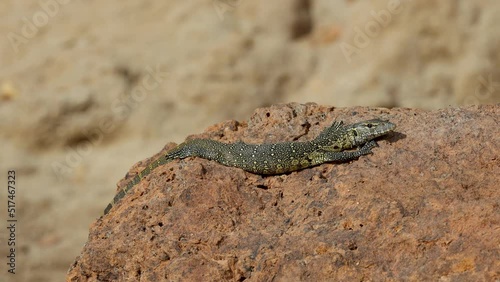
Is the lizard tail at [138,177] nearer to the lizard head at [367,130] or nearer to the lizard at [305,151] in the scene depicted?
the lizard at [305,151]

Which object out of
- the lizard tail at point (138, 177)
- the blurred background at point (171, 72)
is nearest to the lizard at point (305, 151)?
the lizard tail at point (138, 177)

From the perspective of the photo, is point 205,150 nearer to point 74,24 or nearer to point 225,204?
point 225,204

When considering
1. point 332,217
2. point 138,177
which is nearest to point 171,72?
point 138,177

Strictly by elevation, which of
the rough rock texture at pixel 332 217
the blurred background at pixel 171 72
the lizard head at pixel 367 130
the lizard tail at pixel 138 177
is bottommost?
the rough rock texture at pixel 332 217

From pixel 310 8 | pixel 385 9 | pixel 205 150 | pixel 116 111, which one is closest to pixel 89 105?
pixel 116 111

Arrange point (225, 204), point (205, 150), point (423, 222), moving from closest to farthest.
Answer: point (423, 222) < point (225, 204) < point (205, 150)

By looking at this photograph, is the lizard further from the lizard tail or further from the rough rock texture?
A: the lizard tail
